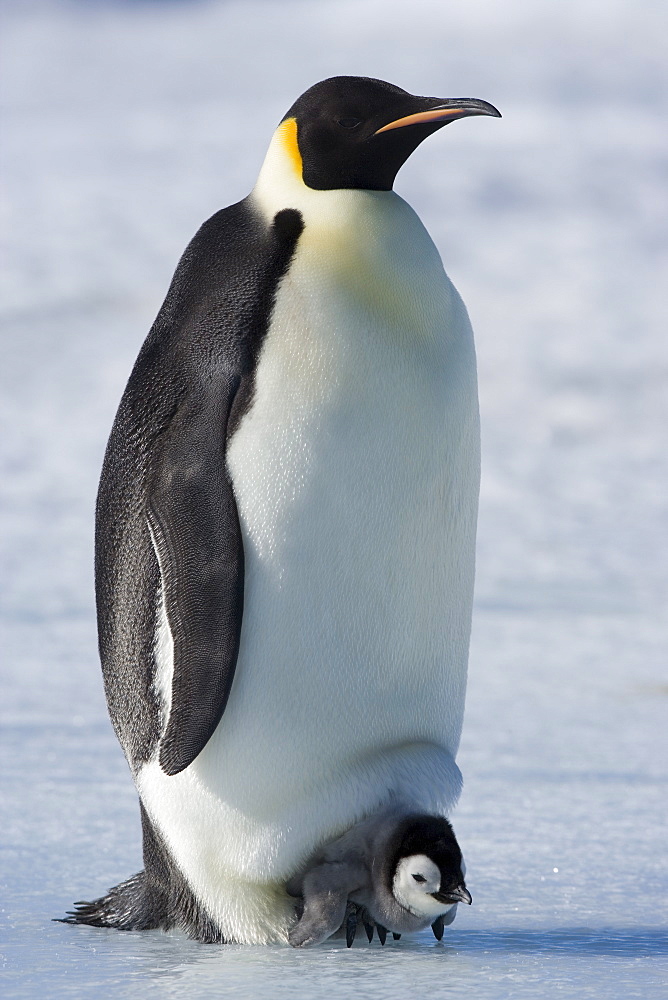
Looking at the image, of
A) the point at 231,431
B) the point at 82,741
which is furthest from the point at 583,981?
→ the point at 82,741

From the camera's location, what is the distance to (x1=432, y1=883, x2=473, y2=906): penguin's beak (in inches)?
82.7

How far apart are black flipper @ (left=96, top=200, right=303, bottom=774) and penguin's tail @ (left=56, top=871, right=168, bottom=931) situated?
23 centimetres

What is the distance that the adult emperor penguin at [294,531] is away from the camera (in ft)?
7.21

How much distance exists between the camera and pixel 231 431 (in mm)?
2201

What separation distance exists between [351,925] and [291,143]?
3.91 feet

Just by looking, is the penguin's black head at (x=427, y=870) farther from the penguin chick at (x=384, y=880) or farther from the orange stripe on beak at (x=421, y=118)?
the orange stripe on beak at (x=421, y=118)

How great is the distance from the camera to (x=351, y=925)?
2.21 m

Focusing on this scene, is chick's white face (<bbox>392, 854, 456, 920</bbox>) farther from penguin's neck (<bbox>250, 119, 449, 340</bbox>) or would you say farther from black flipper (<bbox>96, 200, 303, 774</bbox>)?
penguin's neck (<bbox>250, 119, 449, 340</bbox>)

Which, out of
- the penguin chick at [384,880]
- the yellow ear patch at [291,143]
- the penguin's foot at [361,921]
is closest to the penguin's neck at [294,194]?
the yellow ear patch at [291,143]

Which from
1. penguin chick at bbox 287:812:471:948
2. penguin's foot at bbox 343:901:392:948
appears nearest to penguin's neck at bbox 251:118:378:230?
penguin chick at bbox 287:812:471:948

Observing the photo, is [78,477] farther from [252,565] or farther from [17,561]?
[252,565]

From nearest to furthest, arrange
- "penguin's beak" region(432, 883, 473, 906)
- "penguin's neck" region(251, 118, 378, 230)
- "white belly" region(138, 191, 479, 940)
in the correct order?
"penguin's beak" region(432, 883, 473, 906) → "white belly" region(138, 191, 479, 940) → "penguin's neck" region(251, 118, 378, 230)

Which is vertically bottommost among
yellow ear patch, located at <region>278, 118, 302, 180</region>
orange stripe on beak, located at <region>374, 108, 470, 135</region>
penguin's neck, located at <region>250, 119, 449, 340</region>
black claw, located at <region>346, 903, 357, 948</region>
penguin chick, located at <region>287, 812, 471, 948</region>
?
black claw, located at <region>346, 903, 357, 948</region>

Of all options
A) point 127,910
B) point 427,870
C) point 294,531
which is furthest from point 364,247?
point 127,910
